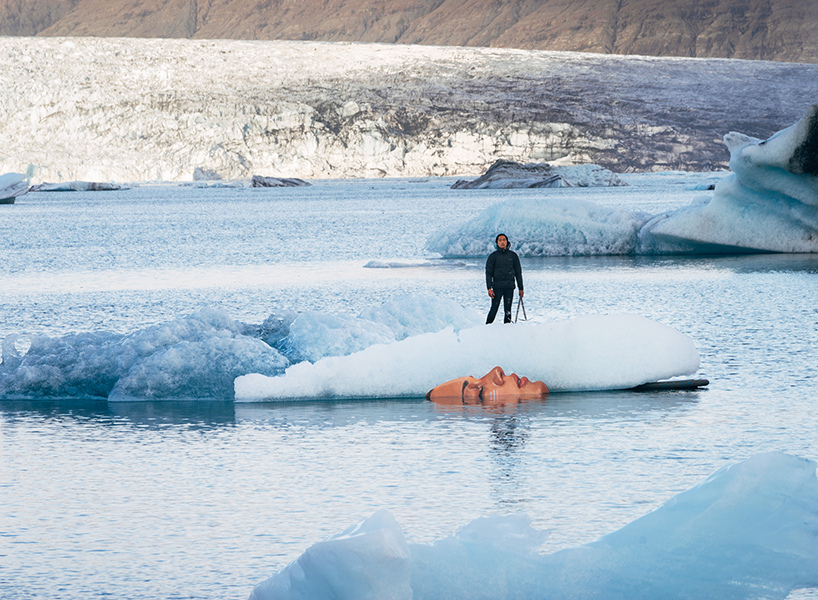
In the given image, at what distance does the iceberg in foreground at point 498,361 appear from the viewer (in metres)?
6.73

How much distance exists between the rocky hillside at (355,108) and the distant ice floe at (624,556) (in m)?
63.6

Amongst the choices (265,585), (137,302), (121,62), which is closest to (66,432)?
(265,585)

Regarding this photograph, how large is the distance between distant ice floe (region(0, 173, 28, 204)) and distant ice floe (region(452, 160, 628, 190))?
21888mm

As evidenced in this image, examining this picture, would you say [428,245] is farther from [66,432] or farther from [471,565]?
[471,565]

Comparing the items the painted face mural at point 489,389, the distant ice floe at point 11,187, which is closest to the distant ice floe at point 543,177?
the distant ice floe at point 11,187

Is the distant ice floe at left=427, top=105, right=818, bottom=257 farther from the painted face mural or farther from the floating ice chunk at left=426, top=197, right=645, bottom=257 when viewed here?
the painted face mural

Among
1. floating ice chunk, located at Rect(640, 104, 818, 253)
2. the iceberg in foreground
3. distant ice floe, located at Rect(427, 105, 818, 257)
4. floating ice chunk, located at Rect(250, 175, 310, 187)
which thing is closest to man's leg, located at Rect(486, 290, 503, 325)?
the iceberg in foreground

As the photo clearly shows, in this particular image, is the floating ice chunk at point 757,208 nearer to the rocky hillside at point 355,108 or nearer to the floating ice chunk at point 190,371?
the floating ice chunk at point 190,371

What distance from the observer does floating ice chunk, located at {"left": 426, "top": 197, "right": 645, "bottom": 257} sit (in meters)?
18.7

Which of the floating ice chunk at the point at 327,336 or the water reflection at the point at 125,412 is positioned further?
the floating ice chunk at the point at 327,336

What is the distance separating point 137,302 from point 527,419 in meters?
7.40

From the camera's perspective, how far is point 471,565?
3.21 meters

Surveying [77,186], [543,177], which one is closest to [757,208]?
[543,177]

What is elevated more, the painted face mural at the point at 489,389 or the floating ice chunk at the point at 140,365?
the floating ice chunk at the point at 140,365
